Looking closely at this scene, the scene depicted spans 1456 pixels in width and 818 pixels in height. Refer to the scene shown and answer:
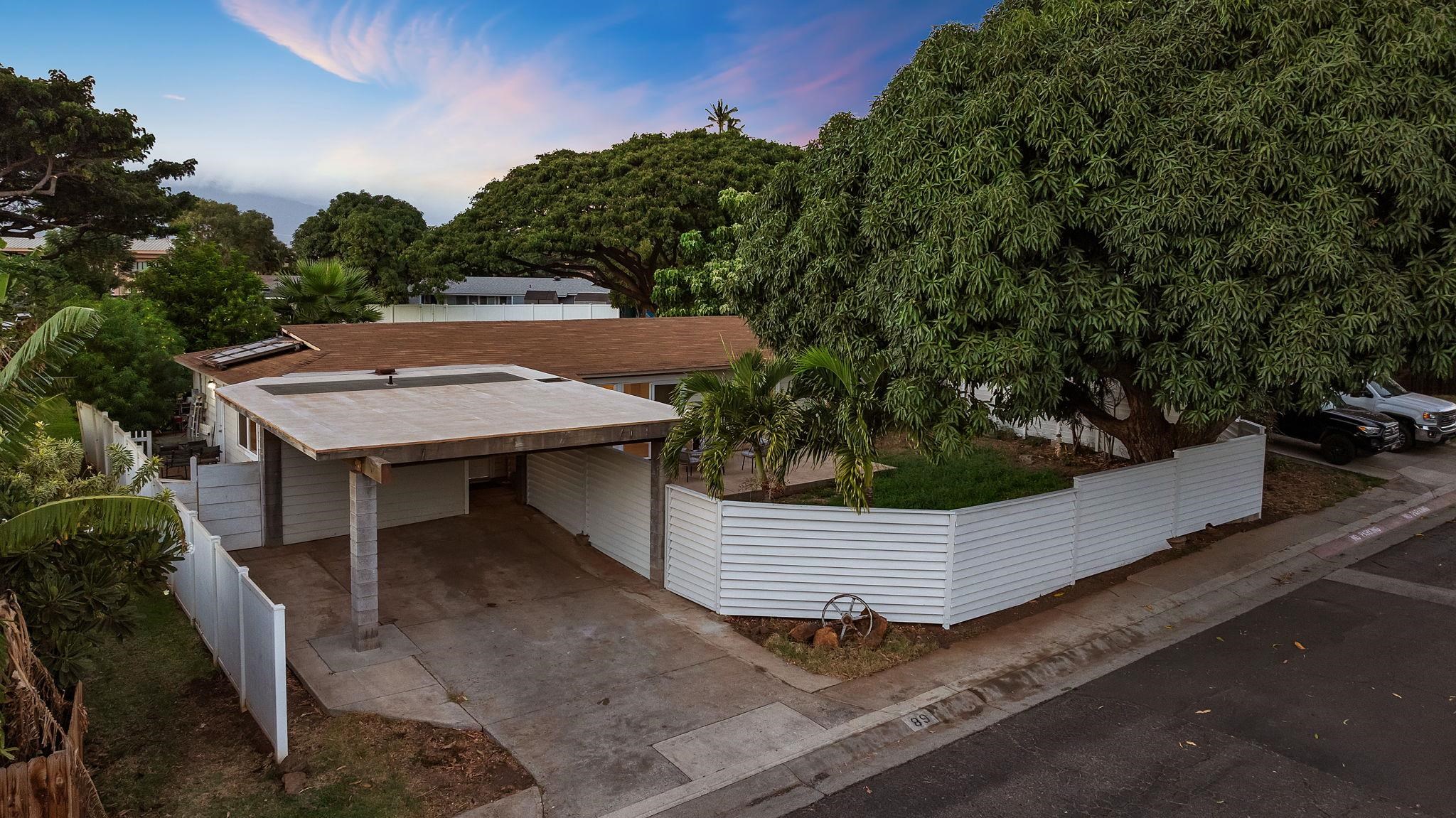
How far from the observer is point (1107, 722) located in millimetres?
8891

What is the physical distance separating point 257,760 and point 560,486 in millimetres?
7833

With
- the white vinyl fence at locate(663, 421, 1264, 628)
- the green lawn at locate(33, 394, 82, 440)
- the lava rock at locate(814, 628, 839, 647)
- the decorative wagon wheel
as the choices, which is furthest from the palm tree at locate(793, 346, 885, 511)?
the green lawn at locate(33, 394, 82, 440)

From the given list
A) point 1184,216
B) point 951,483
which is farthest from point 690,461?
point 1184,216

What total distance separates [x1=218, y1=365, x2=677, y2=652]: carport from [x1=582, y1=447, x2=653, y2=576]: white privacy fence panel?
0.29 m

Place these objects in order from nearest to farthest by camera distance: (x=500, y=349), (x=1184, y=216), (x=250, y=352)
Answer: (x=1184, y=216)
(x=250, y=352)
(x=500, y=349)

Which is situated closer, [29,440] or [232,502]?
[29,440]

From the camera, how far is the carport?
33.9ft

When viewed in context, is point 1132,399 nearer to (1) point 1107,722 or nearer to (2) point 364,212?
(1) point 1107,722

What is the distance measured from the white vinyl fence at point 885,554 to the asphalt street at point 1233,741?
1940 mm

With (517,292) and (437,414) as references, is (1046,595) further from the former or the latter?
(517,292)

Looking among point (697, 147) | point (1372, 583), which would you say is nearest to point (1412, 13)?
point (1372, 583)

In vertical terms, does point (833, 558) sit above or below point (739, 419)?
below

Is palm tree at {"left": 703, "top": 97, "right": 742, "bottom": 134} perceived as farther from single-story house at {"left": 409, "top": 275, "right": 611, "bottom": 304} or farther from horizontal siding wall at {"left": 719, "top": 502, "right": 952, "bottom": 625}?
horizontal siding wall at {"left": 719, "top": 502, "right": 952, "bottom": 625}

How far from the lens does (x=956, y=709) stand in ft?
30.3
